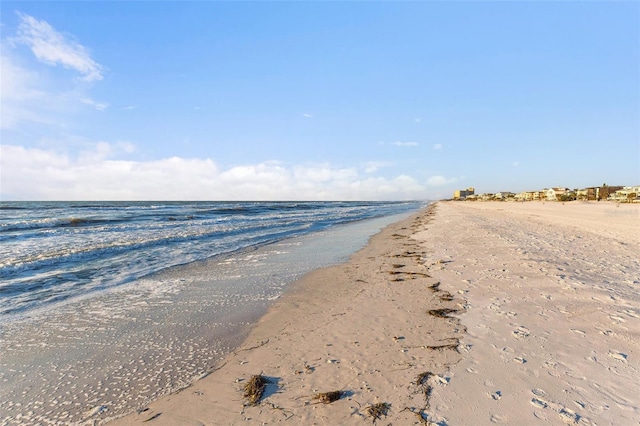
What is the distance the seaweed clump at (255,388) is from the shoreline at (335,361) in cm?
7

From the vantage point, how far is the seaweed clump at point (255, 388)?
11.2 feet

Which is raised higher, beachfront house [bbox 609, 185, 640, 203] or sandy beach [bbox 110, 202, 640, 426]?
beachfront house [bbox 609, 185, 640, 203]

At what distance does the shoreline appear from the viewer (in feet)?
10.5

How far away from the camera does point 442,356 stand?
411cm

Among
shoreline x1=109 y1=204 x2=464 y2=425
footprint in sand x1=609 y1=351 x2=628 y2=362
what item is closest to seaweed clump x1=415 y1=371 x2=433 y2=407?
shoreline x1=109 y1=204 x2=464 y2=425

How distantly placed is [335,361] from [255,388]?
3.47 feet

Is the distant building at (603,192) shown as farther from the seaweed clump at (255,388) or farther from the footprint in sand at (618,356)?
the seaweed clump at (255,388)


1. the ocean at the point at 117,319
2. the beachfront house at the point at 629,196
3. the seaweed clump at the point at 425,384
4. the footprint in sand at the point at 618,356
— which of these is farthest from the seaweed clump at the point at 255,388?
the beachfront house at the point at 629,196

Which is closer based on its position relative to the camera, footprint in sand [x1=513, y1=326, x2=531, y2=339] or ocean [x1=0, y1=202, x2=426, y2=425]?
ocean [x1=0, y1=202, x2=426, y2=425]

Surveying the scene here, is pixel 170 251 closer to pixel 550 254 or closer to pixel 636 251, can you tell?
pixel 550 254

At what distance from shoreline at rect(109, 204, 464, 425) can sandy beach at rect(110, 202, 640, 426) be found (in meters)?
0.02

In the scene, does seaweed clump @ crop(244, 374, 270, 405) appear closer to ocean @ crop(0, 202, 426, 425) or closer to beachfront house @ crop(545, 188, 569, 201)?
ocean @ crop(0, 202, 426, 425)

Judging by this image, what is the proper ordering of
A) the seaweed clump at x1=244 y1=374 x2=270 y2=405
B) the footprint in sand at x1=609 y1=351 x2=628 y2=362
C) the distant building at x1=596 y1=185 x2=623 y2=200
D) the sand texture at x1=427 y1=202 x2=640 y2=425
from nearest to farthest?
the sand texture at x1=427 y1=202 x2=640 y2=425 < the seaweed clump at x1=244 y1=374 x2=270 y2=405 < the footprint in sand at x1=609 y1=351 x2=628 y2=362 < the distant building at x1=596 y1=185 x2=623 y2=200

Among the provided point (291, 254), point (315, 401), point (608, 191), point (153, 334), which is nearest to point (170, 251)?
point (291, 254)
